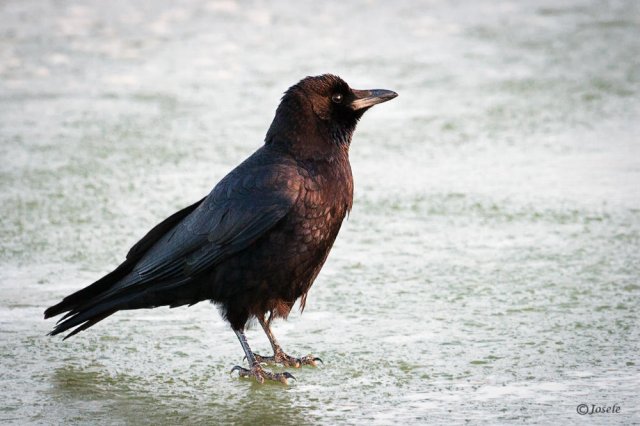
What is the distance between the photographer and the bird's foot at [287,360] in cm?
446

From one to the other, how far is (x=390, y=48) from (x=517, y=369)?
541cm

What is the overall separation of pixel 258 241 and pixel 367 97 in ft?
2.81

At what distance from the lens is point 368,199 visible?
6.43m

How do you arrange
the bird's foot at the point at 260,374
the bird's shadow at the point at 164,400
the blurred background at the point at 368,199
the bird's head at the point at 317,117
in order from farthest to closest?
the bird's head at the point at 317,117, the bird's foot at the point at 260,374, the blurred background at the point at 368,199, the bird's shadow at the point at 164,400

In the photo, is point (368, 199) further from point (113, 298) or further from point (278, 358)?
point (113, 298)

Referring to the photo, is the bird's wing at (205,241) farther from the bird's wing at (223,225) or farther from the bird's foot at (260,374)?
the bird's foot at (260,374)

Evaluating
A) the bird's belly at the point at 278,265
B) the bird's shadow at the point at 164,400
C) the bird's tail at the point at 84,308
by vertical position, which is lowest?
the bird's shadow at the point at 164,400

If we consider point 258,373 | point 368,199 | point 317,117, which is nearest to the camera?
point 258,373

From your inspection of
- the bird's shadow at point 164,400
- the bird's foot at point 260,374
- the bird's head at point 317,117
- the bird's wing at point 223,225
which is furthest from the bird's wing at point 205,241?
the bird's foot at point 260,374

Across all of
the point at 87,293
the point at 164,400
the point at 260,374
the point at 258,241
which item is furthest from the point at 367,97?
the point at 164,400

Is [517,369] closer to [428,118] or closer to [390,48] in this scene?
[428,118]

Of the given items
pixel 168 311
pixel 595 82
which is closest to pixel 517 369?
pixel 168 311

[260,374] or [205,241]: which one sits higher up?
[205,241]

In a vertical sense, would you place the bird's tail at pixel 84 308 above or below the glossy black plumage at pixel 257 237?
below
